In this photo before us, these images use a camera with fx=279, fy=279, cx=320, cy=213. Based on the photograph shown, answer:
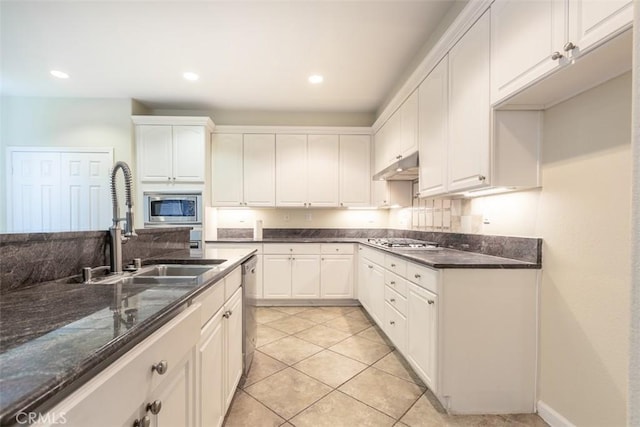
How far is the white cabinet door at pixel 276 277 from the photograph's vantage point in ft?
12.3

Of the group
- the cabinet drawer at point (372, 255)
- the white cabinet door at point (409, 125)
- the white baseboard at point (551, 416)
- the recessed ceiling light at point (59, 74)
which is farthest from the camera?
the recessed ceiling light at point (59, 74)

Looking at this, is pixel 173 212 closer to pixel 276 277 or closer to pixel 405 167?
pixel 276 277

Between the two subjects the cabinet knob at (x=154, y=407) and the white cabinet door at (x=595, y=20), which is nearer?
the cabinet knob at (x=154, y=407)

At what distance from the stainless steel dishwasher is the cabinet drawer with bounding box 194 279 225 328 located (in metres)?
0.46

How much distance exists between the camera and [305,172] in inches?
161

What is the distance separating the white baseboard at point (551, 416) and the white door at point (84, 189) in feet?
15.7

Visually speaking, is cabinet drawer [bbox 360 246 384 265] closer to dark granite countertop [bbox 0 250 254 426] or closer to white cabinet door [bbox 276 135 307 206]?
white cabinet door [bbox 276 135 307 206]

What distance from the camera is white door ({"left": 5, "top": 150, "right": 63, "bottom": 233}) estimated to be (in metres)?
3.63

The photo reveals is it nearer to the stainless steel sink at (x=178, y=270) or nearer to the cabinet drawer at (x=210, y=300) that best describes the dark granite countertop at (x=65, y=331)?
the cabinet drawer at (x=210, y=300)

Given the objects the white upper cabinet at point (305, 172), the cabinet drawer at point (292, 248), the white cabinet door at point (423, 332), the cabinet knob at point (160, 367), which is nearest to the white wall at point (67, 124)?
the white upper cabinet at point (305, 172)

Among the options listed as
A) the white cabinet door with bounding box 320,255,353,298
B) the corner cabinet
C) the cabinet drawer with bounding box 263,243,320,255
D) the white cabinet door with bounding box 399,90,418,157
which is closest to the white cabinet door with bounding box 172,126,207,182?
the corner cabinet

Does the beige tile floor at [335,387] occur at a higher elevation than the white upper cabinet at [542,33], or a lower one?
lower

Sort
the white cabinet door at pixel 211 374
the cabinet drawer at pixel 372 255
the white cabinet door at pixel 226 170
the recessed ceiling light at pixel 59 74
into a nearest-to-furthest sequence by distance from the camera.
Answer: the white cabinet door at pixel 211 374
the cabinet drawer at pixel 372 255
the recessed ceiling light at pixel 59 74
the white cabinet door at pixel 226 170

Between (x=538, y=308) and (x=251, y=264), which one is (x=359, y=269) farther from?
(x=538, y=308)
